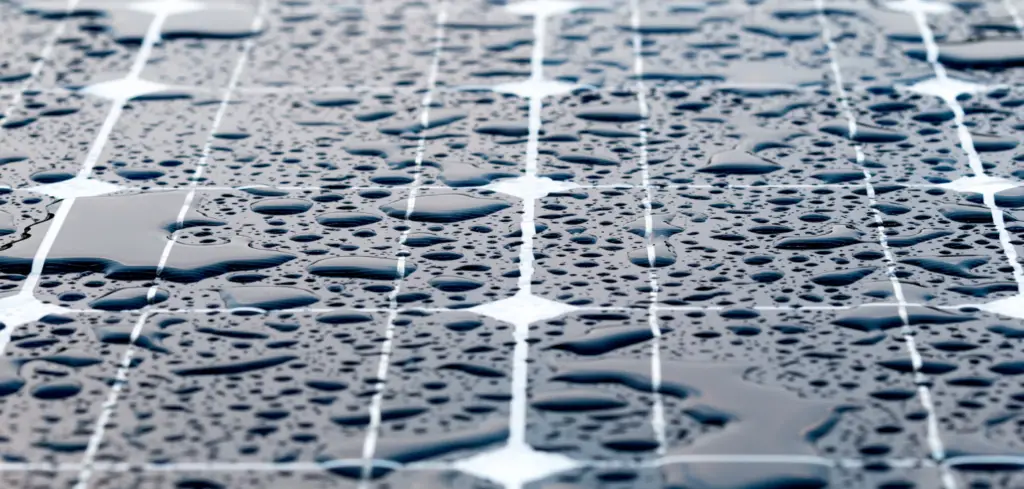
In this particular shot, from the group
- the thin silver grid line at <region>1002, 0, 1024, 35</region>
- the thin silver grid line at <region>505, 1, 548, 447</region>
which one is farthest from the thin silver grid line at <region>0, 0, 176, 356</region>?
the thin silver grid line at <region>1002, 0, 1024, 35</region>

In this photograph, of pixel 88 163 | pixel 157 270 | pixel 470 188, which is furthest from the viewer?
pixel 88 163

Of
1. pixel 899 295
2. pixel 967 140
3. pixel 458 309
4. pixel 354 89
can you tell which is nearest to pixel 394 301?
pixel 458 309

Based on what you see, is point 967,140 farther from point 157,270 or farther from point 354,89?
point 157,270

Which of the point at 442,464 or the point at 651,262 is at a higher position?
the point at 651,262

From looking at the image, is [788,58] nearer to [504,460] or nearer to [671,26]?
[671,26]

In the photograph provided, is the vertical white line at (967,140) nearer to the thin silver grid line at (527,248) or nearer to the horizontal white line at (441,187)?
the horizontal white line at (441,187)

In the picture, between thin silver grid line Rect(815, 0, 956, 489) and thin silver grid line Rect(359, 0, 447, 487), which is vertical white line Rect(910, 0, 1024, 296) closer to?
thin silver grid line Rect(815, 0, 956, 489)

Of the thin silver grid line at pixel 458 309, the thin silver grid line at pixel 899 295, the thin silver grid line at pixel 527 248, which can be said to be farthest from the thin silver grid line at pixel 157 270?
the thin silver grid line at pixel 899 295
